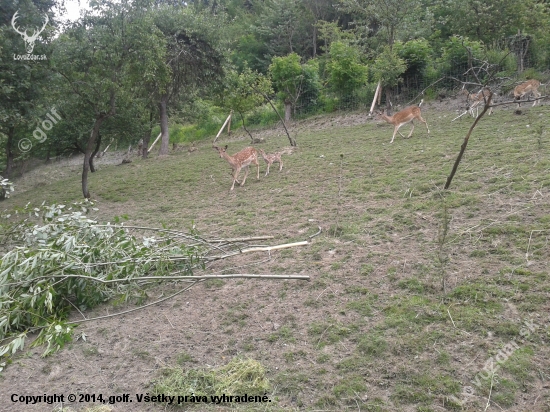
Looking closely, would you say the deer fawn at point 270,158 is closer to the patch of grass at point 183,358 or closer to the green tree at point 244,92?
the green tree at point 244,92

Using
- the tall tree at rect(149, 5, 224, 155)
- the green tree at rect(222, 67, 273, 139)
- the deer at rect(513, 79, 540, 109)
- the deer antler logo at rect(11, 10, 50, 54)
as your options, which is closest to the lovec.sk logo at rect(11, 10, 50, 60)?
the deer antler logo at rect(11, 10, 50, 54)

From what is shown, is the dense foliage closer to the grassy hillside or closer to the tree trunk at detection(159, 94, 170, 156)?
the tree trunk at detection(159, 94, 170, 156)

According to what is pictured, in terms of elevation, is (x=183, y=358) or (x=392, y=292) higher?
(x=183, y=358)

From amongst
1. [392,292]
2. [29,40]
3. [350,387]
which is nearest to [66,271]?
[350,387]

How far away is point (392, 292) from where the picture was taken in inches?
193

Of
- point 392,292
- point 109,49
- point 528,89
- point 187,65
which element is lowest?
point 392,292

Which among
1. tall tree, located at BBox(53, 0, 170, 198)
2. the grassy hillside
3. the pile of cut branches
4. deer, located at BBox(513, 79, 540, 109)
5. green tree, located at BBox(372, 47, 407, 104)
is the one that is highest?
tall tree, located at BBox(53, 0, 170, 198)

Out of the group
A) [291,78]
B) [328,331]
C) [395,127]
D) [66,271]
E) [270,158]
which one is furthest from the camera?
[291,78]

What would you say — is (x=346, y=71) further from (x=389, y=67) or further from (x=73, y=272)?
(x=73, y=272)

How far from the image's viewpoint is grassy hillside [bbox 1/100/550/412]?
3584mm

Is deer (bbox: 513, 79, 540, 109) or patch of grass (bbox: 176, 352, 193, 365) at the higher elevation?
deer (bbox: 513, 79, 540, 109)

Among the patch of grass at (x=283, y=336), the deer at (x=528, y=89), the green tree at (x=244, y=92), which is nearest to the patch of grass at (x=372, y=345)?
the patch of grass at (x=283, y=336)

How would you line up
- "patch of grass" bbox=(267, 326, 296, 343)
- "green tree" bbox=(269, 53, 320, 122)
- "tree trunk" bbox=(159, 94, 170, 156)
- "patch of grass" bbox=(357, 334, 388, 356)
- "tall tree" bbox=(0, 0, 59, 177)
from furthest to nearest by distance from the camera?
1. "green tree" bbox=(269, 53, 320, 122)
2. "tree trunk" bbox=(159, 94, 170, 156)
3. "tall tree" bbox=(0, 0, 59, 177)
4. "patch of grass" bbox=(267, 326, 296, 343)
5. "patch of grass" bbox=(357, 334, 388, 356)

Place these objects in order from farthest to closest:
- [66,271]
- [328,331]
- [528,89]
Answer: [528,89] → [66,271] → [328,331]
